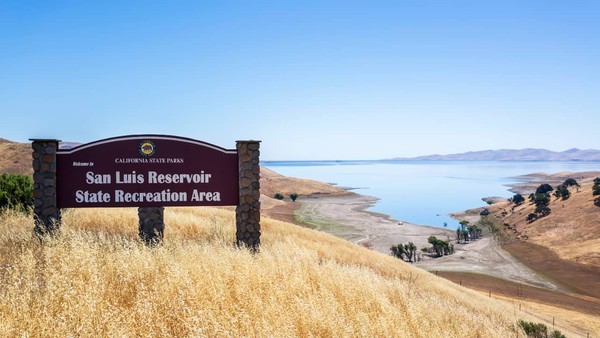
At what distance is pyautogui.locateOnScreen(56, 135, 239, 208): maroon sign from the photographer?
1053cm

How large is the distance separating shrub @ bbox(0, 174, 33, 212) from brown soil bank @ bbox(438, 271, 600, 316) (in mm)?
27679

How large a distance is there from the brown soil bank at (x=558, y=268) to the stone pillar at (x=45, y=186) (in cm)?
4077

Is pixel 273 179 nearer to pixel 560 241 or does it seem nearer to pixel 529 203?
pixel 529 203

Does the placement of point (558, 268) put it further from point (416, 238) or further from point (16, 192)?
point (16, 192)

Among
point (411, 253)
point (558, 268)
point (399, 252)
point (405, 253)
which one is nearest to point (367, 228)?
point (405, 253)

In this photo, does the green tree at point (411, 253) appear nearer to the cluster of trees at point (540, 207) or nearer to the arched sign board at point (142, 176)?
the cluster of trees at point (540, 207)

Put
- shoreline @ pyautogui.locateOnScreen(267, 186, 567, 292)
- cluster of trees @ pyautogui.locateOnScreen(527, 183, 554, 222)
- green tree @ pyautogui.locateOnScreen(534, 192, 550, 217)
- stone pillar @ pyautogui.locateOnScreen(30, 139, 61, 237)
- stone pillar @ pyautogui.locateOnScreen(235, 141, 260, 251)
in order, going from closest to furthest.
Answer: stone pillar @ pyautogui.locateOnScreen(30, 139, 61, 237) → stone pillar @ pyautogui.locateOnScreen(235, 141, 260, 251) → shoreline @ pyautogui.locateOnScreen(267, 186, 567, 292) → cluster of trees @ pyautogui.locateOnScreen(527, 183, 554, 222) → green tree @ pyautogui.locateOnScreen(534, 192, 550, 217)

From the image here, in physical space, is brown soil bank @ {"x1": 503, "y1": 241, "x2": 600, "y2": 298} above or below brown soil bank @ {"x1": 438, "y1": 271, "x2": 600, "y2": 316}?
below

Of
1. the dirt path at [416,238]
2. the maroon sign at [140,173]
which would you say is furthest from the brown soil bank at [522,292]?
the maroon sign at [140,173]

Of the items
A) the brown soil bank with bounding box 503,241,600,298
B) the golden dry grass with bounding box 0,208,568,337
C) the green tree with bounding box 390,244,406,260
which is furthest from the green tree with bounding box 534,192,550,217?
the golden dry grass with bounding box 0,208,568,337

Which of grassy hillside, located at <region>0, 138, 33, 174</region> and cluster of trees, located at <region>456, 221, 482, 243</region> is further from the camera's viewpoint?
grassy hillside, located at <region>0, 138, 33, 174</region>

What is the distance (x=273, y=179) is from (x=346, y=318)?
422 feet

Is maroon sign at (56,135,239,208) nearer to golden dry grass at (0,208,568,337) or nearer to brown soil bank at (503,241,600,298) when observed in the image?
golden dry grass at (0,208,568,337)

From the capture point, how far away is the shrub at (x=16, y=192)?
15992 mm
